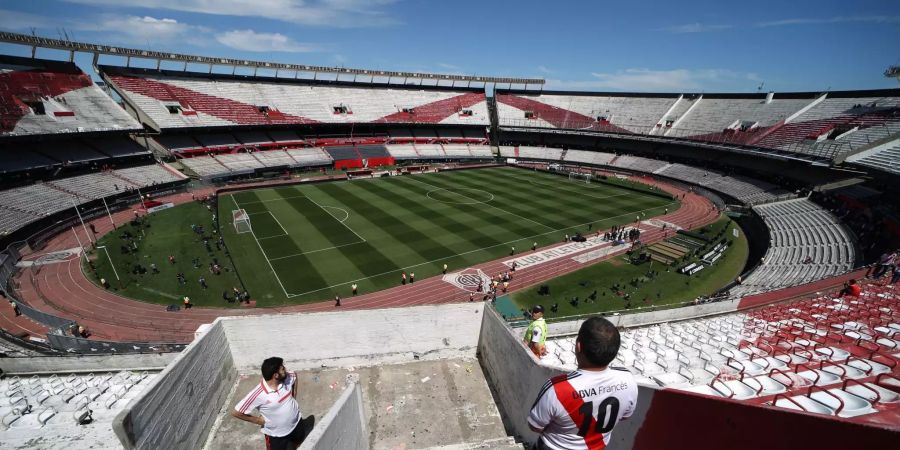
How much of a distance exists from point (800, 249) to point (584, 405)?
2945cm

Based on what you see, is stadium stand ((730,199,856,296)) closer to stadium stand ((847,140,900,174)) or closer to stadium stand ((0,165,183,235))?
stadium stand ((847,140,900,174))

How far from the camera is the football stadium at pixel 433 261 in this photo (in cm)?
602

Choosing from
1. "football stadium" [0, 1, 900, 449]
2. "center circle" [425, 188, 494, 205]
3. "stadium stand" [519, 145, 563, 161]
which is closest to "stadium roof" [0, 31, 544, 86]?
"football stadium" [0, 1, 900, 449]

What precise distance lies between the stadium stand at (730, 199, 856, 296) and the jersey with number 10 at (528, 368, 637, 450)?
18675mm

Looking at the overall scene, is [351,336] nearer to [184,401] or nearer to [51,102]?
[184,401]

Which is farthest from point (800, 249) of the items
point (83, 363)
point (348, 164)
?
point (348, 164)

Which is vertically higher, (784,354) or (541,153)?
(541,153)

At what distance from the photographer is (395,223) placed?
111 ft

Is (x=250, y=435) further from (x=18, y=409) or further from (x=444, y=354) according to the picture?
(x=18, y=409)

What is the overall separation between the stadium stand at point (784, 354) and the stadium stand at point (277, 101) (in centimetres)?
5571

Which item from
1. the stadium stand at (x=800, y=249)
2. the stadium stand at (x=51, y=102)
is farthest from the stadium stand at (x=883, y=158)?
the stadium stand at (x=51, y=102)

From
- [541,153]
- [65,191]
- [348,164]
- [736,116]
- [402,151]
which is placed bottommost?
[65,191]

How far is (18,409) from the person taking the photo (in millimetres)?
8727

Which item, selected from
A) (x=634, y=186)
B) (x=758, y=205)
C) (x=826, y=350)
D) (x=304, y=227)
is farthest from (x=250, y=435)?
(x=634, y=186)
